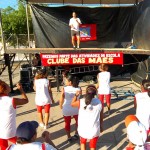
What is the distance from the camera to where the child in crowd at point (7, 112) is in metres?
4.66

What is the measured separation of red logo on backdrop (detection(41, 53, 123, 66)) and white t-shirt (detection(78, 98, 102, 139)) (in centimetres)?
664

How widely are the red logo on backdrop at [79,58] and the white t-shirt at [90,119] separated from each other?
21.8ft

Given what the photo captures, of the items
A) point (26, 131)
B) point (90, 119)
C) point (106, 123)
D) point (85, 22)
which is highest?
point (85, 22)

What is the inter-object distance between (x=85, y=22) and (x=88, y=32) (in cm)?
57

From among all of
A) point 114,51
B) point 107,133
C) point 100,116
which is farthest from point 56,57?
point 100,116

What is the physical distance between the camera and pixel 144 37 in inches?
453

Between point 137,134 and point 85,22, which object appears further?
point 85,22

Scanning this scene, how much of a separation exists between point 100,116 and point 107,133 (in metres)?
2.21

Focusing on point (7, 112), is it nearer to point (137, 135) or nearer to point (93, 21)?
point (137, 135)

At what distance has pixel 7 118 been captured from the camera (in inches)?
187

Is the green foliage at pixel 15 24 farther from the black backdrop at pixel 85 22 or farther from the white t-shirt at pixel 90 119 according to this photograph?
the white t-shirt at pixel 90 119

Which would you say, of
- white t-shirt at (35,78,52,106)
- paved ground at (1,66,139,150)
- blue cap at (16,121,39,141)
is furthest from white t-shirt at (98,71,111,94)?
blue cap at (16,121,39,141)

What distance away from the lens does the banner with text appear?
14.5 m

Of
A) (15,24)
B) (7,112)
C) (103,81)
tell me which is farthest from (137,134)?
(15,24)
